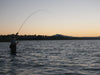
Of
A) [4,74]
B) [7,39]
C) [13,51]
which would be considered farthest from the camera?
[7,39]

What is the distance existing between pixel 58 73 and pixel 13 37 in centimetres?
1184

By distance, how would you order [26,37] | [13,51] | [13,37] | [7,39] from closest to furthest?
[13,37] → [13,51] → [7,39] → [26,37]

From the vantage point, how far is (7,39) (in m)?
144

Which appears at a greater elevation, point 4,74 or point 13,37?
point 13,37

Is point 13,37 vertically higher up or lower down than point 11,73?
higher up

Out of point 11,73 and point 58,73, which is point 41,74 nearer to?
point 58,73

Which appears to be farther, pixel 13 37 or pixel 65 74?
pixel 13 37

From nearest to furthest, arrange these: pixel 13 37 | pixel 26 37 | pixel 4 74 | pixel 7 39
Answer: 1. pixel 4 74
2. pixel 13 37
3. pixel 7 39
4. pixel 26 37

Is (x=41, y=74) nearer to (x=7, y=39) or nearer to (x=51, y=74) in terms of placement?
(x=51, y=74)

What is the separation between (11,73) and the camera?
10445 millimetres

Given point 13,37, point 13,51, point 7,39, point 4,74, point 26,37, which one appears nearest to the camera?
point 4,74

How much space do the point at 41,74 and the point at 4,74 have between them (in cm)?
225

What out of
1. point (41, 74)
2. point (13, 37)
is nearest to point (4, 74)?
point (41, 74)

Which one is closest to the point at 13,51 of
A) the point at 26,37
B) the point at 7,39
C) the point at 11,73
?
the point at 11,73
